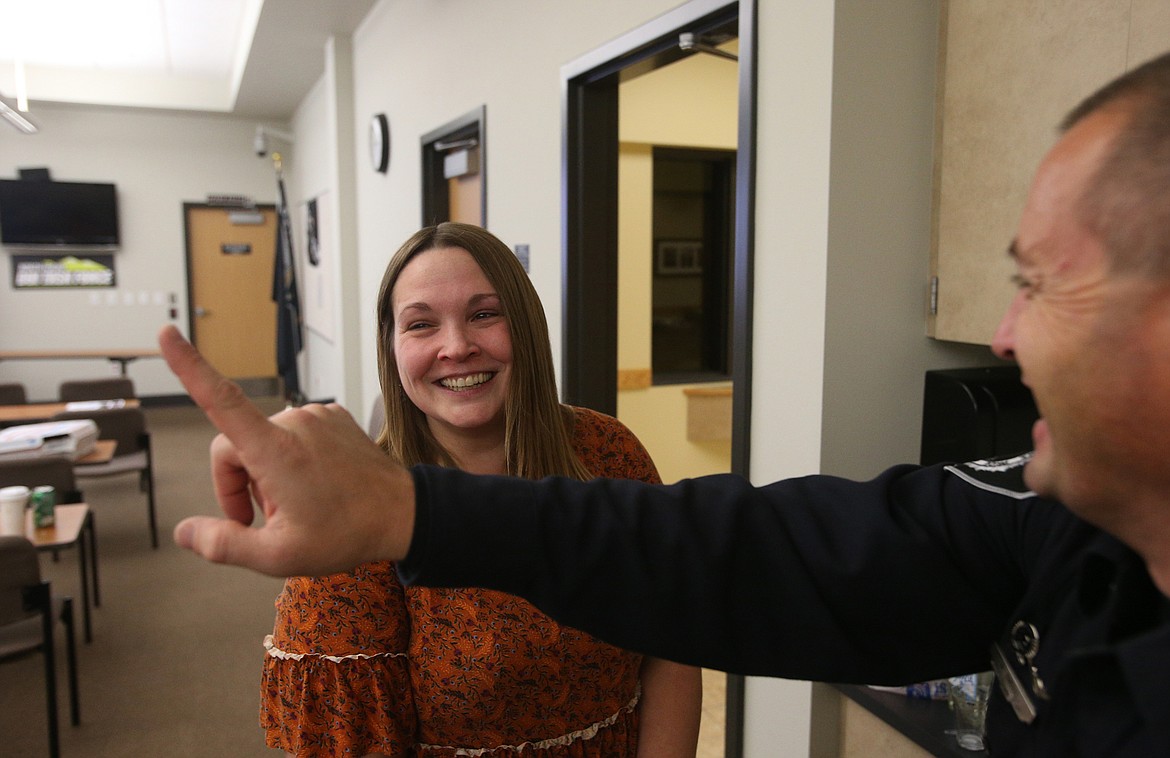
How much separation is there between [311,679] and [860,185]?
1.36 meters

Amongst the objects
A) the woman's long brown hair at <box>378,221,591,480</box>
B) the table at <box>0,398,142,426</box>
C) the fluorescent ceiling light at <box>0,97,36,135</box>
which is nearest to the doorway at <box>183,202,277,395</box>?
the fluorescent ceiling light at <box>0,97,36,135</box>

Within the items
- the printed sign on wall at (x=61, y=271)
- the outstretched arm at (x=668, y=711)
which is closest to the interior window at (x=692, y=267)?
the outstretched arm at (x=668, y=711)

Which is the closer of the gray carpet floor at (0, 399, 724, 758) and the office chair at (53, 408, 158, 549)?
the gray carpet floor at (0, 399, 724, 758)

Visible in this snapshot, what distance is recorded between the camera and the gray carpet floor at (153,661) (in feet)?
9.48

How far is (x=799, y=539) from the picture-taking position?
2.93 ft

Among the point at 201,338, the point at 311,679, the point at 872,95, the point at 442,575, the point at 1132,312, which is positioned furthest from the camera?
the point at 201,338

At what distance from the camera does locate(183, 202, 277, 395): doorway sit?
945 cm

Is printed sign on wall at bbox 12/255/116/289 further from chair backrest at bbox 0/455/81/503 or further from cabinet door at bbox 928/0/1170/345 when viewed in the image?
cabinet door at bbox 928/0/1170/345

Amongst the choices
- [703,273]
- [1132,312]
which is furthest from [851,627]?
[703,273]

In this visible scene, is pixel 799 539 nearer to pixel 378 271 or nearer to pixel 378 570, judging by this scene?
pixel 378 570

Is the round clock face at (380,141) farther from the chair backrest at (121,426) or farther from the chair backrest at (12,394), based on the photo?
the chair backrest at (12,394)

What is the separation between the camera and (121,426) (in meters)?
4.65

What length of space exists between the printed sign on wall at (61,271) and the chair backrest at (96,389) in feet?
13.1

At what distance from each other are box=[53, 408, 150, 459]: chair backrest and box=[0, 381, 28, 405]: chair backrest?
3.59ft
